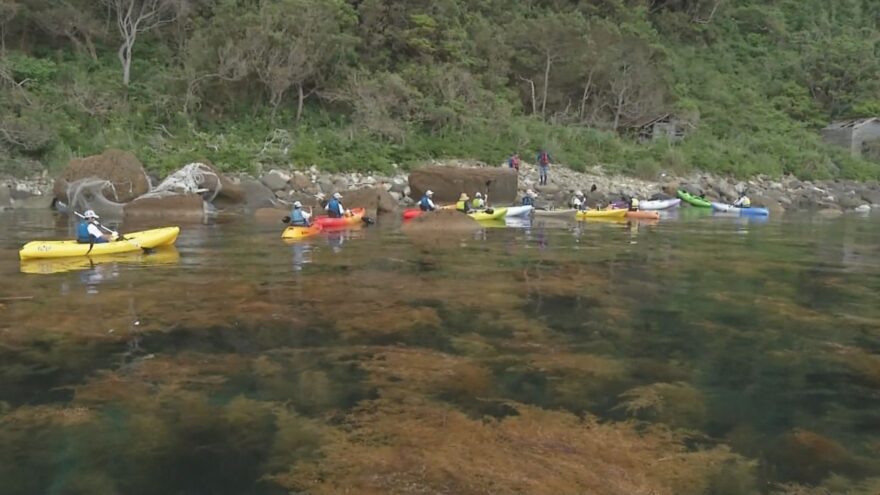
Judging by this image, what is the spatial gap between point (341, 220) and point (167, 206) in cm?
650

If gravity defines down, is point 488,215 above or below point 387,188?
below

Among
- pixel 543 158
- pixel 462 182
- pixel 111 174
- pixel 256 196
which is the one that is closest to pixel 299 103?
pixel 256 196

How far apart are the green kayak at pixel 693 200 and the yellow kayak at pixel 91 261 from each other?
20292 millimetres

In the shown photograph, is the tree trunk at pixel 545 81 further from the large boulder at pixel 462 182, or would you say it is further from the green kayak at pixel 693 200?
the large boulder at pixel 462 182

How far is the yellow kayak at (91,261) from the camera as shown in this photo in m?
12.4

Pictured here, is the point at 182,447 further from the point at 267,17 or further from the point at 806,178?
the point at 806,178

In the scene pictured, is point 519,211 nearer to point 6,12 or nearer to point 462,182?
point 462,182

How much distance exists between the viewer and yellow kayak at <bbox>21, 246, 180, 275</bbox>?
12420mm

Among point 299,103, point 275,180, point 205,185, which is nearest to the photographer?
point 205,185

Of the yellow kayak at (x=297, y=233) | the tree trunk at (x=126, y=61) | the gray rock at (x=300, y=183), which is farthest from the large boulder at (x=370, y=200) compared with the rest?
the tree trunk at (x=126, y=61)

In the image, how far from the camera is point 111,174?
2330 centimetres

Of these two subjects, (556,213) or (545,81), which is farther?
(545,81)

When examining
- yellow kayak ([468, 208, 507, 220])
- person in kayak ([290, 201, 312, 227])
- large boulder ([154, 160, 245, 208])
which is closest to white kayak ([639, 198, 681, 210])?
yellow kayak ([468, 208, 507, 220])

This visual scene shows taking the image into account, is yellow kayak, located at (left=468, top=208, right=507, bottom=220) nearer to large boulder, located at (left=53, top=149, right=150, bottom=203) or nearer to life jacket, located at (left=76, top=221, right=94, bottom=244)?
life jacket, located at (left=76, top=221, right=94, bottom=244)
